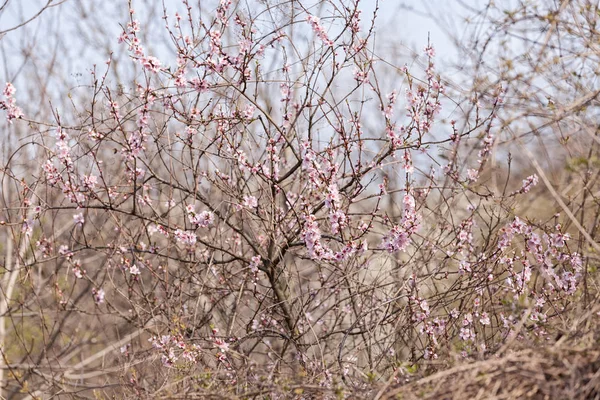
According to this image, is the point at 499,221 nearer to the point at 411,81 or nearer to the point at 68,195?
the point at 411,81

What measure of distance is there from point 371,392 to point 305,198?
1.76m

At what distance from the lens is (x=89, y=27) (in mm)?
10336

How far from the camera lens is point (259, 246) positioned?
181 inches

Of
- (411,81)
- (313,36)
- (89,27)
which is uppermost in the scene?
(89,27)

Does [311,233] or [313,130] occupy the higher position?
[313,130]

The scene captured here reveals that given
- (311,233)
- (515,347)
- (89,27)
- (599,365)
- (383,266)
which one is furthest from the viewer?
(89,27)

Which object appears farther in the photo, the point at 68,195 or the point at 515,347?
the point at 68,195

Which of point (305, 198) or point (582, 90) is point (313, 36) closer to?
point (305, 198)

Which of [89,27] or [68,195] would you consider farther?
[89,27]

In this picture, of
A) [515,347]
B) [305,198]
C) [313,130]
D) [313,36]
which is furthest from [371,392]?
[313,36]

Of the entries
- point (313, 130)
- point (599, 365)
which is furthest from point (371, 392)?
point (313, 130)

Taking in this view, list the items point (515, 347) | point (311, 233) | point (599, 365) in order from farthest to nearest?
point (311, 233) < point (515, 347) < point (599, 365)

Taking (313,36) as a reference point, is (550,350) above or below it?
below

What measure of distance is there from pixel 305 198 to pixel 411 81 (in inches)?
44.7
